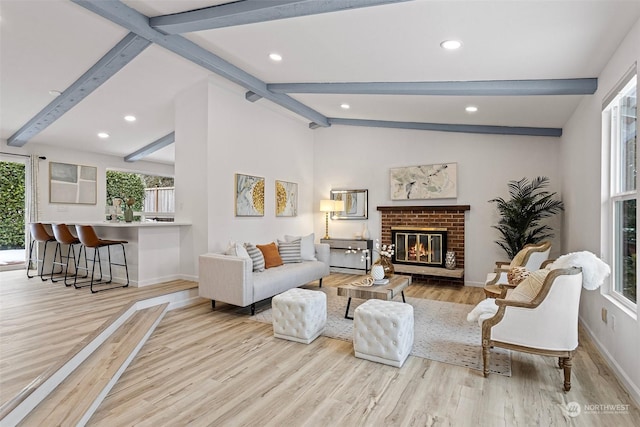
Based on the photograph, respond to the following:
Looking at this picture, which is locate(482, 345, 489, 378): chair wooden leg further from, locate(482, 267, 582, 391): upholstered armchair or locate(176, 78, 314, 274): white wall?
locate(176, 78, 314, 274): white wall

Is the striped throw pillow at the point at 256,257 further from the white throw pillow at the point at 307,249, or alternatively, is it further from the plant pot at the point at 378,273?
the plant pot at the point at 378,273

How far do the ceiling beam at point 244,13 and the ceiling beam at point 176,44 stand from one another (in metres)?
0.12

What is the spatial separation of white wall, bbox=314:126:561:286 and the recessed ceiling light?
10.9ft

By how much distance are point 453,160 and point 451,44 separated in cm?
345

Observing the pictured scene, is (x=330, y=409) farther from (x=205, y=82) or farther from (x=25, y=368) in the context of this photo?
(x=205, y=82)

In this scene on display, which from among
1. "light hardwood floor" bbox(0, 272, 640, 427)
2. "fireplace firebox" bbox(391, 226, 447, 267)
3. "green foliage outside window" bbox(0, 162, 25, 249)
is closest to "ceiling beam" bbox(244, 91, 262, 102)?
"fireplace firebox" bbox(391, 226, 447, 267)

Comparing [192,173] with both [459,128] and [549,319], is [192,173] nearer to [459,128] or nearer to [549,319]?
[459,128]

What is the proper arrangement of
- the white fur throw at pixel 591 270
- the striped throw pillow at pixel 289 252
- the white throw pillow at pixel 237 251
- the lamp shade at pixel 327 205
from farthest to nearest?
the lamp shade at pixel 327 205, the striped throw pillow at pixel 289 252, the white throw pillow at pixel 237 251, the white fur throw at pixel 591 270

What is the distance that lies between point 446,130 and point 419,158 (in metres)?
0.71

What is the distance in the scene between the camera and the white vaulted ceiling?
2.42 metres

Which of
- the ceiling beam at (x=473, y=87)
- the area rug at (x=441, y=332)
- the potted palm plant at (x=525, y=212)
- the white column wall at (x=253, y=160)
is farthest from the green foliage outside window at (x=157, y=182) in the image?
the potted palm plant at (x=525, y=212)

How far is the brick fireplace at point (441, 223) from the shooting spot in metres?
5.84

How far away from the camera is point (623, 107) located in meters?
2.89

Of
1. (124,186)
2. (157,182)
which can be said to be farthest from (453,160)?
(157,182)
